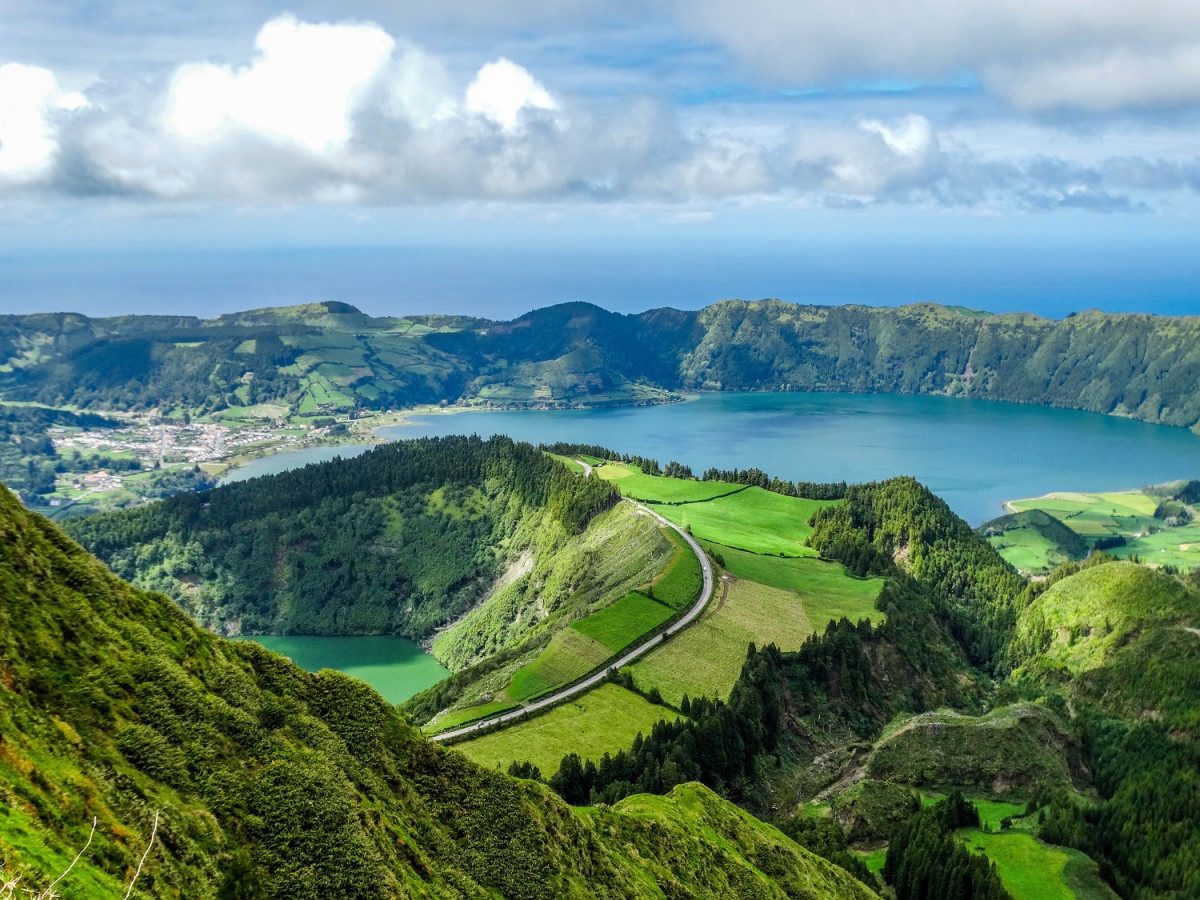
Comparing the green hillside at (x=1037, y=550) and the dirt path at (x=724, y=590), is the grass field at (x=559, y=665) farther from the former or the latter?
the green hillside at (x=1037, y=550)

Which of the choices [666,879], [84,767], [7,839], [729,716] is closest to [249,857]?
[84,767]

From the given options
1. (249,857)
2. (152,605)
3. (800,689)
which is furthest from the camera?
(800,689)

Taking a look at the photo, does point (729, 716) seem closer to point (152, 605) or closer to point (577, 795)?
point (577, 795)

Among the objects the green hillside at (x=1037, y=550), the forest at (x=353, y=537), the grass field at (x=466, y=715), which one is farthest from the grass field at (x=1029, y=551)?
the grass field at (x=466, y=715)

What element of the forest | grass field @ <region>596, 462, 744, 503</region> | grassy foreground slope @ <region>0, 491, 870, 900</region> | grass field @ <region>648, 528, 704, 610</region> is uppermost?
grassy foreground slope @ <region>0, 491, 870, 900</region>

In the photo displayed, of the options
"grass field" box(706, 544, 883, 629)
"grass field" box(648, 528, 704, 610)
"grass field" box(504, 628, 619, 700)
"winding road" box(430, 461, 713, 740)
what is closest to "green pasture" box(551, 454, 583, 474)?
"grass field" box(706, 544, 883, 629)

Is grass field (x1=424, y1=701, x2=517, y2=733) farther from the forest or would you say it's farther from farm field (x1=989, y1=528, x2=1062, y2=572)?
farm field (x1=989, y1=528, x2=1062, y2=572)

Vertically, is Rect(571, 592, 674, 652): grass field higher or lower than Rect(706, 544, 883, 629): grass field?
lower
